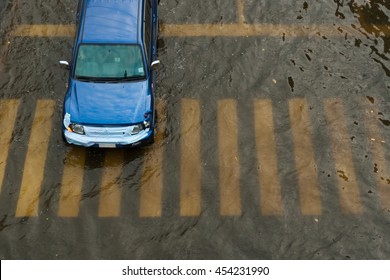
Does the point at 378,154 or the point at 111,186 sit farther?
the point at 378,154

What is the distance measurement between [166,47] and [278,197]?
203 inches

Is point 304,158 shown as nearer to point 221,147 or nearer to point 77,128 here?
point 221,147

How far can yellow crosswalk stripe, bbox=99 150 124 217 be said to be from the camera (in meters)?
9.11

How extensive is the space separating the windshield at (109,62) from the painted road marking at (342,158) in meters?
4.64

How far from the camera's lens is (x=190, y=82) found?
11109mm

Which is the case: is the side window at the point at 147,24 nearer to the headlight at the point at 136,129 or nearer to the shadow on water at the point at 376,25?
the headlight at the point at 136,129

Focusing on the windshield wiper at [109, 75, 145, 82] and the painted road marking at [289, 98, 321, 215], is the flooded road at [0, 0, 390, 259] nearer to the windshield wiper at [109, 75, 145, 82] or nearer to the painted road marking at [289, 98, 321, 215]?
the painted road marking at [289, 98, 321, 215]

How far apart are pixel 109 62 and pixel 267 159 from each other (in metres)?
4.20

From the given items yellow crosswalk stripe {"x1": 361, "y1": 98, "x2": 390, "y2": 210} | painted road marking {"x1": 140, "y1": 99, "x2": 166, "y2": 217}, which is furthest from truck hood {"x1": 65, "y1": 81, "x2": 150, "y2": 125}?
yellow crosswalk stripe {"x1": 361, "y1": 98, "x2": 390, "y2": 210}

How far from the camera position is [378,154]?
32.7 feet

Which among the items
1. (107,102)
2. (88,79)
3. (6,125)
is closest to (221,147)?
(107,102)

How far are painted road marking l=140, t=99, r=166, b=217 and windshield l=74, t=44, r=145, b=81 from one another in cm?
145
